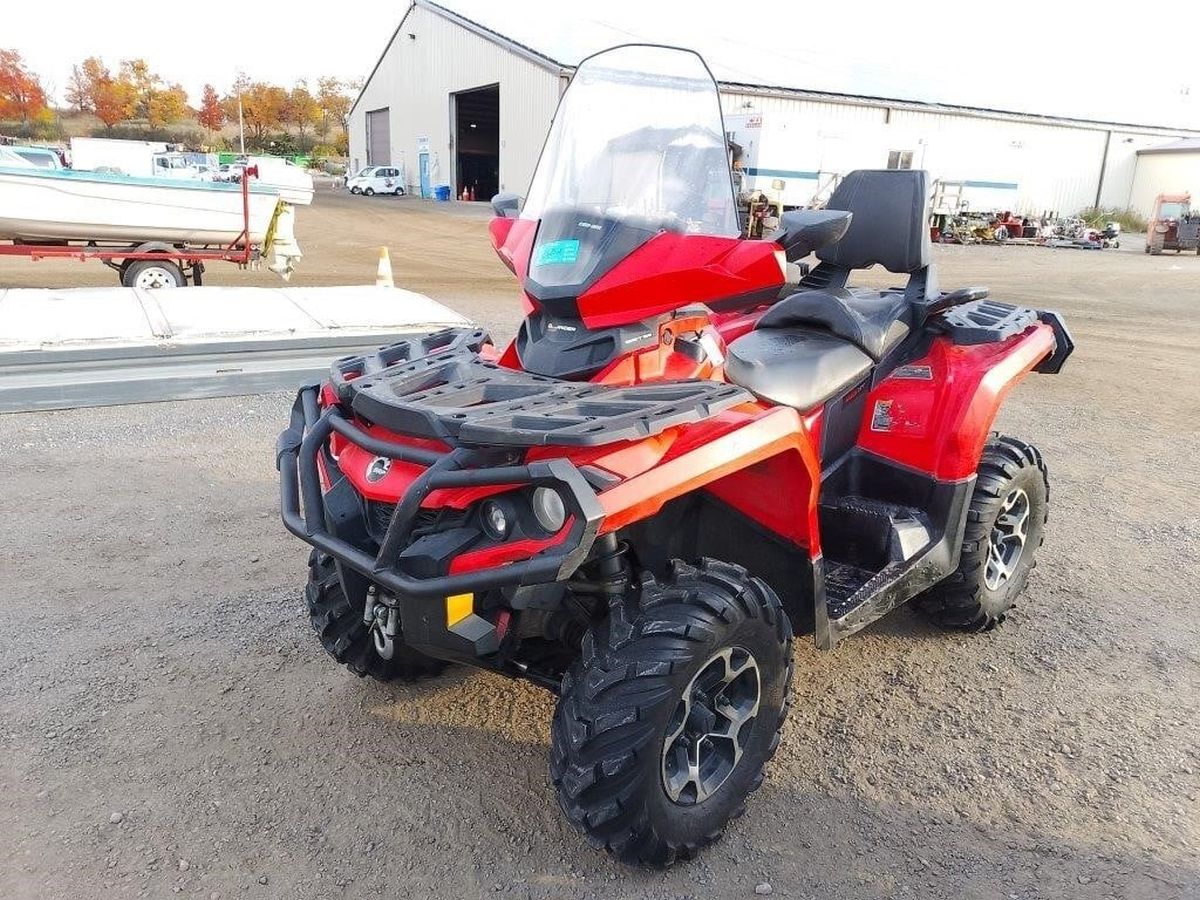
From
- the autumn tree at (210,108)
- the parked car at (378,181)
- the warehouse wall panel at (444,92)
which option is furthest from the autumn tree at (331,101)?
the parked car at (378,181)

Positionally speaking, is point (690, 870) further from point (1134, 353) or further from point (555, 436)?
point (1134, 353)

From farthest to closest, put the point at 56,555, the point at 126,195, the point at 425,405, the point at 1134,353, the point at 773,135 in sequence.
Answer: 1. the point at 773,135
2. the point at 126,195
3. the point at 1134,353
4. the point at 56,555
5. the point at 425,405

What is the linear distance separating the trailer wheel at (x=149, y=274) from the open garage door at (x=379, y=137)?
1451 inches

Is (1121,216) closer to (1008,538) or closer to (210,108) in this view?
(1008,538)

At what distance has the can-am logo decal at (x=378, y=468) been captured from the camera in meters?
2.49

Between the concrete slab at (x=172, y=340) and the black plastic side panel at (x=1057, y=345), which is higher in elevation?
the black plastic side panel at (x=1057, y=345)

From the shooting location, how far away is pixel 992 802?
2812mm

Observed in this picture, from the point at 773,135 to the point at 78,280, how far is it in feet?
59.7

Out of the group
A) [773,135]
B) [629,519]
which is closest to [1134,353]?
[629,519]

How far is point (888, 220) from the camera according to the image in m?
3.69

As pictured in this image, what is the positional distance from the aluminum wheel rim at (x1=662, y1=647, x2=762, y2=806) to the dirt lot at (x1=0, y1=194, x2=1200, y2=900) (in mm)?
221

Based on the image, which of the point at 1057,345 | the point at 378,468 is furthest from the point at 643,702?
the point at 1057,345

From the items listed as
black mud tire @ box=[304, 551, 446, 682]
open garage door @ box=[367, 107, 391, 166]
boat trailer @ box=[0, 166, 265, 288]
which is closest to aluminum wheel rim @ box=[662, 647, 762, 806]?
black mud tire @ box=[304, 551, 446, 682]

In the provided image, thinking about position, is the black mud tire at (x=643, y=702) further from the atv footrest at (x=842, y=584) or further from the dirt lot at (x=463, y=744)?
the atv footrest at (x=842, y=584)
